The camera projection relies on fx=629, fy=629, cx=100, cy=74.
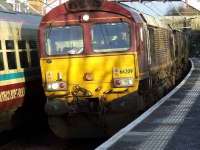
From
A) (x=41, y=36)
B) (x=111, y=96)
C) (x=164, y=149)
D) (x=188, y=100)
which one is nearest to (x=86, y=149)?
(x=111, y=96)

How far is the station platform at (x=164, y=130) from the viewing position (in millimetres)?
9414

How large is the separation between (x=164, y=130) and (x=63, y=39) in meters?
3.62

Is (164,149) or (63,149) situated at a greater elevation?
(164,149)

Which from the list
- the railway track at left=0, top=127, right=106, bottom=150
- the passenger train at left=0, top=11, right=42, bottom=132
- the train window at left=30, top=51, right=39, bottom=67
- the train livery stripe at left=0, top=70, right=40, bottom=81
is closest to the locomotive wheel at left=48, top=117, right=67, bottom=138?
the railway track at left=0, top=127, right=106, bottom=150

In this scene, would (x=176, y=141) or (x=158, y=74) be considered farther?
(x=158, y=74)

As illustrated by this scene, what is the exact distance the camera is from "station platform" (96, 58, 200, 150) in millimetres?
9414

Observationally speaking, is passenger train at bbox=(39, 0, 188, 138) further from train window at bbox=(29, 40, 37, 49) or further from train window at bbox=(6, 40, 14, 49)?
train window at bbox=(29, 40, 37, 49)

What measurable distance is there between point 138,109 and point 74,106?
55.1 inches

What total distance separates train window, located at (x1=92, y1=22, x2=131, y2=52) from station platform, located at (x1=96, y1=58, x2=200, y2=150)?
61.4 inches

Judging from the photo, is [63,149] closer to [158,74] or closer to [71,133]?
[71,133]

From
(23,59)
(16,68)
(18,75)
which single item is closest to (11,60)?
(16,68)

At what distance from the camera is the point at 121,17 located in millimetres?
13289

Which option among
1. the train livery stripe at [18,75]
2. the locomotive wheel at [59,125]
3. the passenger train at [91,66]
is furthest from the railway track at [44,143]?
the train livery stripe at [18,75]

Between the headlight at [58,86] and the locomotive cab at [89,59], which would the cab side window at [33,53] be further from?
the headlight at [58,86]
